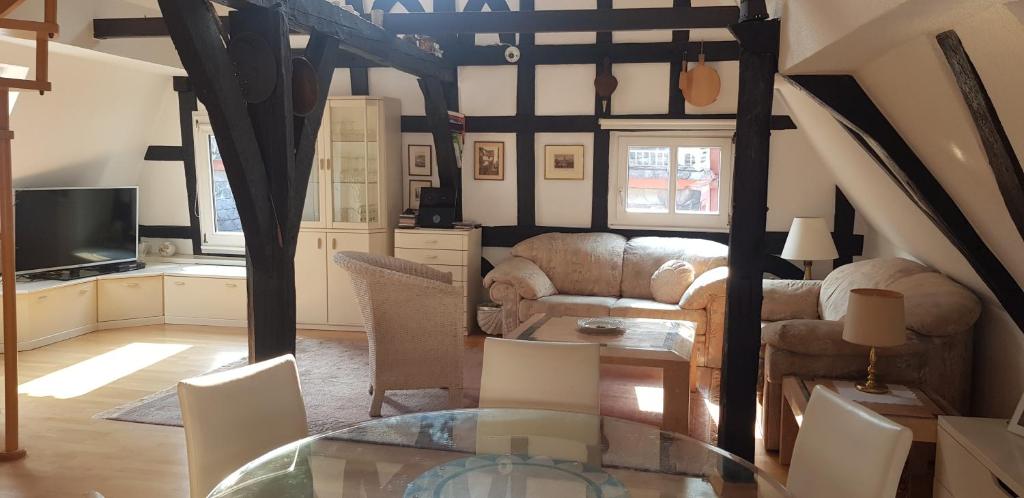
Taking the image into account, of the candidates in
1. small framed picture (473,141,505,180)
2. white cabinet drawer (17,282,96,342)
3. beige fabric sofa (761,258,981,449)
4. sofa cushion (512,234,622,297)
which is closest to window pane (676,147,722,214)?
sofa cushion (512,234,622,297)

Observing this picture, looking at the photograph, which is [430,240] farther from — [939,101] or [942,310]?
[939,101]

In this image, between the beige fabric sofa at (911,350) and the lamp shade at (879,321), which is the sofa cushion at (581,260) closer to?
the beige fabric sofa at (911,350)

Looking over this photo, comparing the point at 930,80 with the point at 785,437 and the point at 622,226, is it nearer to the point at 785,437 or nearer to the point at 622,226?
the point at 785,437

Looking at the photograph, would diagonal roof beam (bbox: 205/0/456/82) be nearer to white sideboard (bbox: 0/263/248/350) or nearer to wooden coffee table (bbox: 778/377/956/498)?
white sideboard (bbox: 0/263/248/350)

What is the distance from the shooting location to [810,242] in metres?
5.90

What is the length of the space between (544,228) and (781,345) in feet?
11.4

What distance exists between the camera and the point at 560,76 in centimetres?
706

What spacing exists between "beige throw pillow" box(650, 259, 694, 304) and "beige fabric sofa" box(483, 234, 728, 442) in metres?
0.06

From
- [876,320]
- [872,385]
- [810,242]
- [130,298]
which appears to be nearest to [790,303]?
[810,242]

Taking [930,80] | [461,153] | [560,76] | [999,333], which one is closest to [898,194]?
[999,333]

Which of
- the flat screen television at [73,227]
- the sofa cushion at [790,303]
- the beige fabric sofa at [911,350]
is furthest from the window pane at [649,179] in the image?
the flat screen television at [73,227]

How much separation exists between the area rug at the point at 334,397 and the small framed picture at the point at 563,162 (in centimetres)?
185

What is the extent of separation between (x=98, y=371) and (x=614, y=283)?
3906mm

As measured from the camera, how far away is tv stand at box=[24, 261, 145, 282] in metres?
6.73
